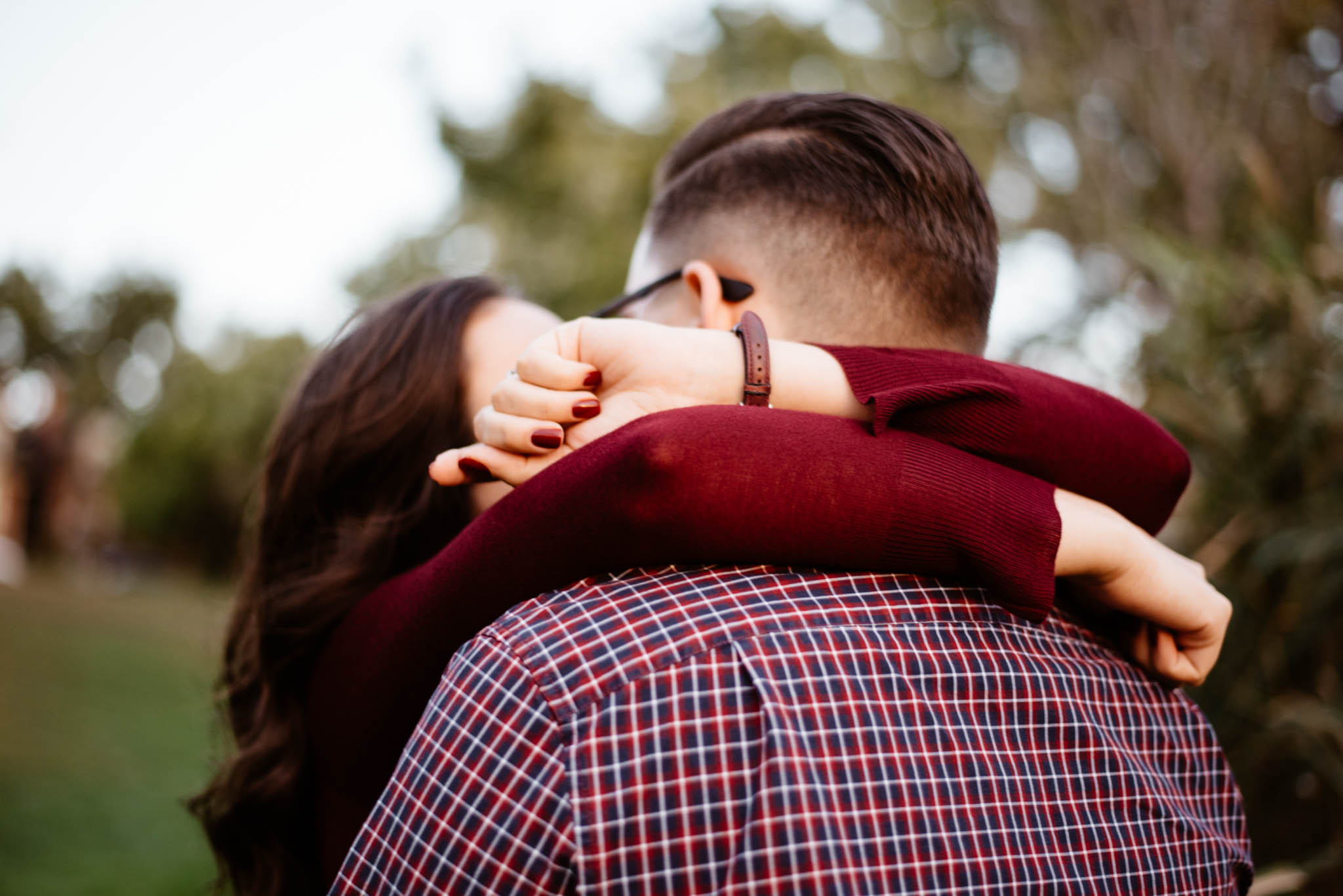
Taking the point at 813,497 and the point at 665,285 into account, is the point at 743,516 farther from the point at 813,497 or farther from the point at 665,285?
the point at 665,285

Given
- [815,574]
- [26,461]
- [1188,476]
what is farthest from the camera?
[26,461]

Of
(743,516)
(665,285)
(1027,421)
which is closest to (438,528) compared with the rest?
(665,285)

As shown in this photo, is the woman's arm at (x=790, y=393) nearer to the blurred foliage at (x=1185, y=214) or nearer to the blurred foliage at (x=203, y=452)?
the blurred foliage at (x=1185, y=214)

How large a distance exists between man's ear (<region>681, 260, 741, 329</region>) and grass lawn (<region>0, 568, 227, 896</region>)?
5.70 ft

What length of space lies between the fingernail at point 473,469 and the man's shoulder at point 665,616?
10.0 inches

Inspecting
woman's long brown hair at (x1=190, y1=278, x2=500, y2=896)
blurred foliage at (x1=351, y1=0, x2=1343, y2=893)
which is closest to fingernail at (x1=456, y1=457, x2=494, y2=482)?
woman's long brown hair at (x1=190, y1=278, x2=500, y2=896)

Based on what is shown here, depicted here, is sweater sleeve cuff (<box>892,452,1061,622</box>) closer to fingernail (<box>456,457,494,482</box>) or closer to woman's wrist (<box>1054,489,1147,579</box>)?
woman's wrist (<box>1054,489,1147,579</box>)

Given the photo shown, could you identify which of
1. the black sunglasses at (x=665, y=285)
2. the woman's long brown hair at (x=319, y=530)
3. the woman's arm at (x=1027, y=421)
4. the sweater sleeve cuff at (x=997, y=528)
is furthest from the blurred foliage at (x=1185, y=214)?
the sweater sleeve cuff at (x=997, y=528)

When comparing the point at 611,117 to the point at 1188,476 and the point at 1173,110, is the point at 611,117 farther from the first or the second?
the point at 1188,476

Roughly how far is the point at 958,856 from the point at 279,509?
1.71 meters

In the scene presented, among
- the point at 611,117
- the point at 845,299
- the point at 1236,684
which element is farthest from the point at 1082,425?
the point at 611,117

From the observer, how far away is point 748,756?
3.16ft

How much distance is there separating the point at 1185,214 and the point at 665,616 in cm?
661

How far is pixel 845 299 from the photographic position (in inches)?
61.1
